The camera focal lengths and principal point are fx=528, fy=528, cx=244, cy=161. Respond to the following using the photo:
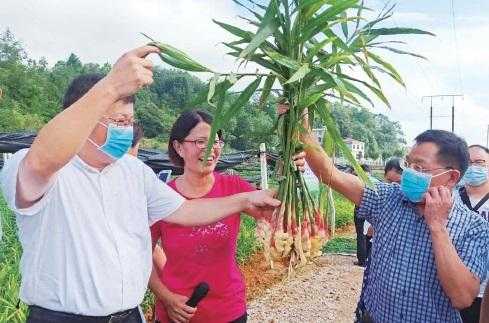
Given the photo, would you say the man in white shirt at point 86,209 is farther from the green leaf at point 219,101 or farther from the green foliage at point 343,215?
the green foliage at point 343,215

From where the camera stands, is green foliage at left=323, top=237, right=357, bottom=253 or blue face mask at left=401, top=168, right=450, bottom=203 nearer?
blue face mask at left=401, top=168, right=450, bottom=203

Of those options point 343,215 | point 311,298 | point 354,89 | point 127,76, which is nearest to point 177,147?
point 354,89

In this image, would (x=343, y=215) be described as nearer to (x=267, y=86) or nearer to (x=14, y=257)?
(x=14, y=257)

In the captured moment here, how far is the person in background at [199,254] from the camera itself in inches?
93.4

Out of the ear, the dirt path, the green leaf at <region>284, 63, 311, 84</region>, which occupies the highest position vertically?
the green leaf at <region>284, 63, 311, 84</region>

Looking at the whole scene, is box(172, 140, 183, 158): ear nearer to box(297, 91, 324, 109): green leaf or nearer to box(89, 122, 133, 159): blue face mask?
box(89, 122, 133, 159): blue face mask

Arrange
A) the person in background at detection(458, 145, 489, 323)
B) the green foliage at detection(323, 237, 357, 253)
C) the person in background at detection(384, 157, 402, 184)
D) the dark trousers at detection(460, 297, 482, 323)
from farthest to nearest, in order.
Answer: the green foliage at detection(323, 237, 357, 253)
the person in background at detection(384, 157, 402, 184)
the person in background at detection(458, 145, 489, 323)
the dark trousers at detection(460, 297, 482, 323)

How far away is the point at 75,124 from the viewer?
136cm

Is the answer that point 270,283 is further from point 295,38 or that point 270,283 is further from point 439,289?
point 295,38

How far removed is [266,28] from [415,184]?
98cm

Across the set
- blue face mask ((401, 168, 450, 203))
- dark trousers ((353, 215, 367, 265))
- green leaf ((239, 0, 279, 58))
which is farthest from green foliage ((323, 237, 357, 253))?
green leaf ((239, 0, 279, 58))

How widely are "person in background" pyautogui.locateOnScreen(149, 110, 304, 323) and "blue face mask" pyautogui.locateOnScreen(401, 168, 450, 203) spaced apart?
0.72 meters

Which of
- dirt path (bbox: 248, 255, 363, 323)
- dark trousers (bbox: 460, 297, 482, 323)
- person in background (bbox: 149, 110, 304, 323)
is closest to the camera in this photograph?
person in background (bbox: 149, 110, 304, 323)

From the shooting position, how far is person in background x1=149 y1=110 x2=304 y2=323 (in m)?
2.37
